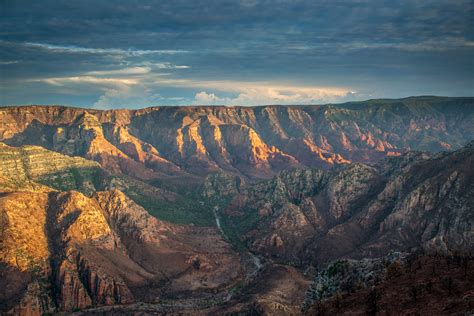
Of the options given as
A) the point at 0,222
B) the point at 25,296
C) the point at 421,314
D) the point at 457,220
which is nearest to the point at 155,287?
the point at 25,296

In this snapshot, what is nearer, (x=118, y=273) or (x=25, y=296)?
(x=25, y=296)

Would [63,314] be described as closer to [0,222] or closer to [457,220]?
[0,222]

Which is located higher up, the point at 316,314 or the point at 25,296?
the point at 316,314

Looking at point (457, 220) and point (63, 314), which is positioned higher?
point (457, 220)

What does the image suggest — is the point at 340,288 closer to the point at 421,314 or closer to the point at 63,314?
the point at 421,314

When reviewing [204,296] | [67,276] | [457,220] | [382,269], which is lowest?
[204,296]

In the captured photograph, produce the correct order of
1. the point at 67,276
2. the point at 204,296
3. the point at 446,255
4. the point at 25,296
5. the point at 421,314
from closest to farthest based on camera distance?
the point at 421,314, the point at 446,255, the point at 25,296, the point at 67,276, the point at 204,296

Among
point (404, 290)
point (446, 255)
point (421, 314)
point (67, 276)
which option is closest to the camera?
point (421, 314)

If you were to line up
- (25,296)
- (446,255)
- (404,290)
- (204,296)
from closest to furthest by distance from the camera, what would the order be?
1. (404,290)
2. (446,255)
3. (25,296)
4. (204,296)

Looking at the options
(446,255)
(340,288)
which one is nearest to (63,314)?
(340,288)

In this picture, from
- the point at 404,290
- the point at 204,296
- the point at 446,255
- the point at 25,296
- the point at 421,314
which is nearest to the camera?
the point at 421,314
